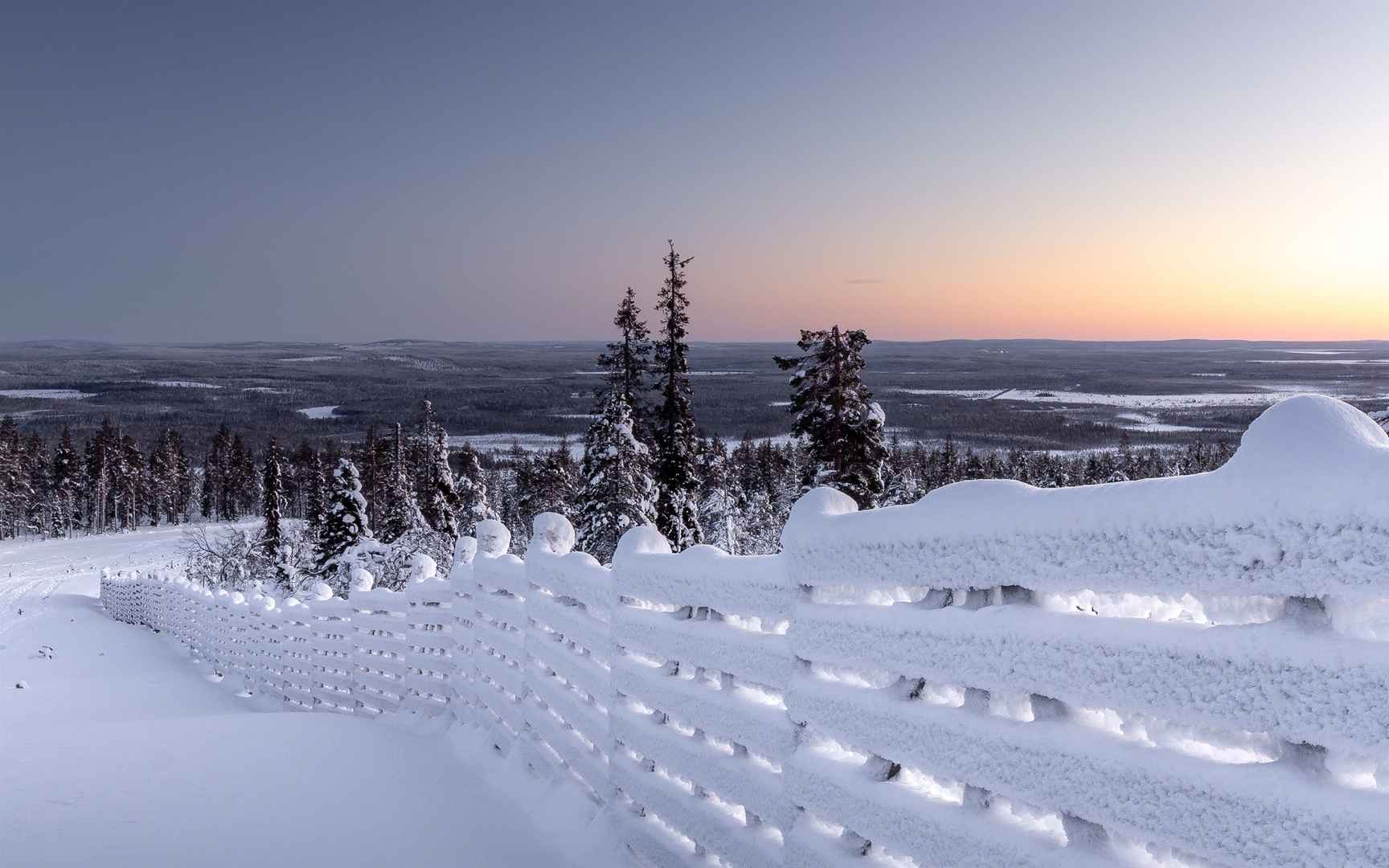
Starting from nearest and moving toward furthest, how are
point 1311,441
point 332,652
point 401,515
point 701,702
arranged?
point 1311,441, point 701,702, point 332,652, point 401,515

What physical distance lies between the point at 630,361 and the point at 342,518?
17.1 metres

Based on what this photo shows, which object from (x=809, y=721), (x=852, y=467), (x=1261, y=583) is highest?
(x=1261, y=583)

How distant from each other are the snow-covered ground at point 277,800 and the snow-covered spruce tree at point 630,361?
26.8 m

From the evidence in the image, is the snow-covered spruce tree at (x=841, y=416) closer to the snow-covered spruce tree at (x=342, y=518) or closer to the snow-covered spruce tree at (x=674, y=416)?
the snow-covered spruce tree at (x=674, y=416)

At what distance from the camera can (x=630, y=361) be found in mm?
35062

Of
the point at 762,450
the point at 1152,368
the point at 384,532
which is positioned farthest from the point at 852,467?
the point at 1152,368

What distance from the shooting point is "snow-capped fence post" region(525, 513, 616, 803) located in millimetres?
4914

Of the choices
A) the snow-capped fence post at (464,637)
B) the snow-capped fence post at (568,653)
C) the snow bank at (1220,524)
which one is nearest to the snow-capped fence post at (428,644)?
the snow-capped fence post at (464,637)

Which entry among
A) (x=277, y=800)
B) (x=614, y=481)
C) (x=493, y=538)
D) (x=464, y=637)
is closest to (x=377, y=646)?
(x=464, y=637)

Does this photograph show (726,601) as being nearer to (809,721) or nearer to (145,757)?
(809,721)

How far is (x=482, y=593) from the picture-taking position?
7.05 meters

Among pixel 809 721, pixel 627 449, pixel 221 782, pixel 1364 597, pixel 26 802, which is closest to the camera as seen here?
pixel 1364 597

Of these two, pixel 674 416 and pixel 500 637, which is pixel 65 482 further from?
pixel 500 637

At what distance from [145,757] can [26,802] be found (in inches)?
45.5
